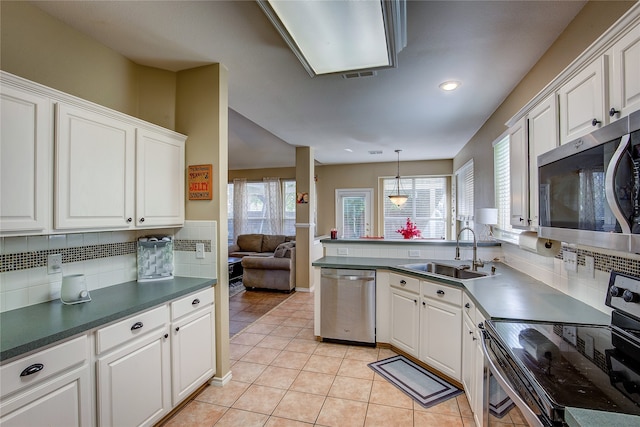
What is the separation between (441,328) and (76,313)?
249 centimetres

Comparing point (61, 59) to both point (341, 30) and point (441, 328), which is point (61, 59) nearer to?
point (341, 30)

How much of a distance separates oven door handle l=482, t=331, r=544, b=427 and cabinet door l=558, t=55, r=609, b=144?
3.59ft

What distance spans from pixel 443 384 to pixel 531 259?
1.25 m

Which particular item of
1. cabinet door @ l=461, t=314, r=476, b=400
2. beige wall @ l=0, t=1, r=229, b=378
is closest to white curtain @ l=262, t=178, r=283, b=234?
beige wall @ l=0, t=1, r=229, b=378

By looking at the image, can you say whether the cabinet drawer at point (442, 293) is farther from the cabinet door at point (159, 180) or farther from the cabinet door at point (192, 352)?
the cabinet door at point (159, 180)

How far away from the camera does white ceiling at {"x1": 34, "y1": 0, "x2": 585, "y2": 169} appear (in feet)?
5.67

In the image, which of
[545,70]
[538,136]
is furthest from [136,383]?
[545,70]

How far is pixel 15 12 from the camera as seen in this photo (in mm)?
1686

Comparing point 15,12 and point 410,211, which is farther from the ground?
point 15,12

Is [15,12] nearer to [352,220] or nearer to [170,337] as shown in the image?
[170,337]

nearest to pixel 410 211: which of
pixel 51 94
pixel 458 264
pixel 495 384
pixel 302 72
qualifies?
pixel 458 264

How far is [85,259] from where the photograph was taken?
6.69 ft

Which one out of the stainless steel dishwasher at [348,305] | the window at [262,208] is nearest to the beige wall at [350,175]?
the window at [262,208]

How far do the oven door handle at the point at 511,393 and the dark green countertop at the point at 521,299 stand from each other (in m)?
0.22
